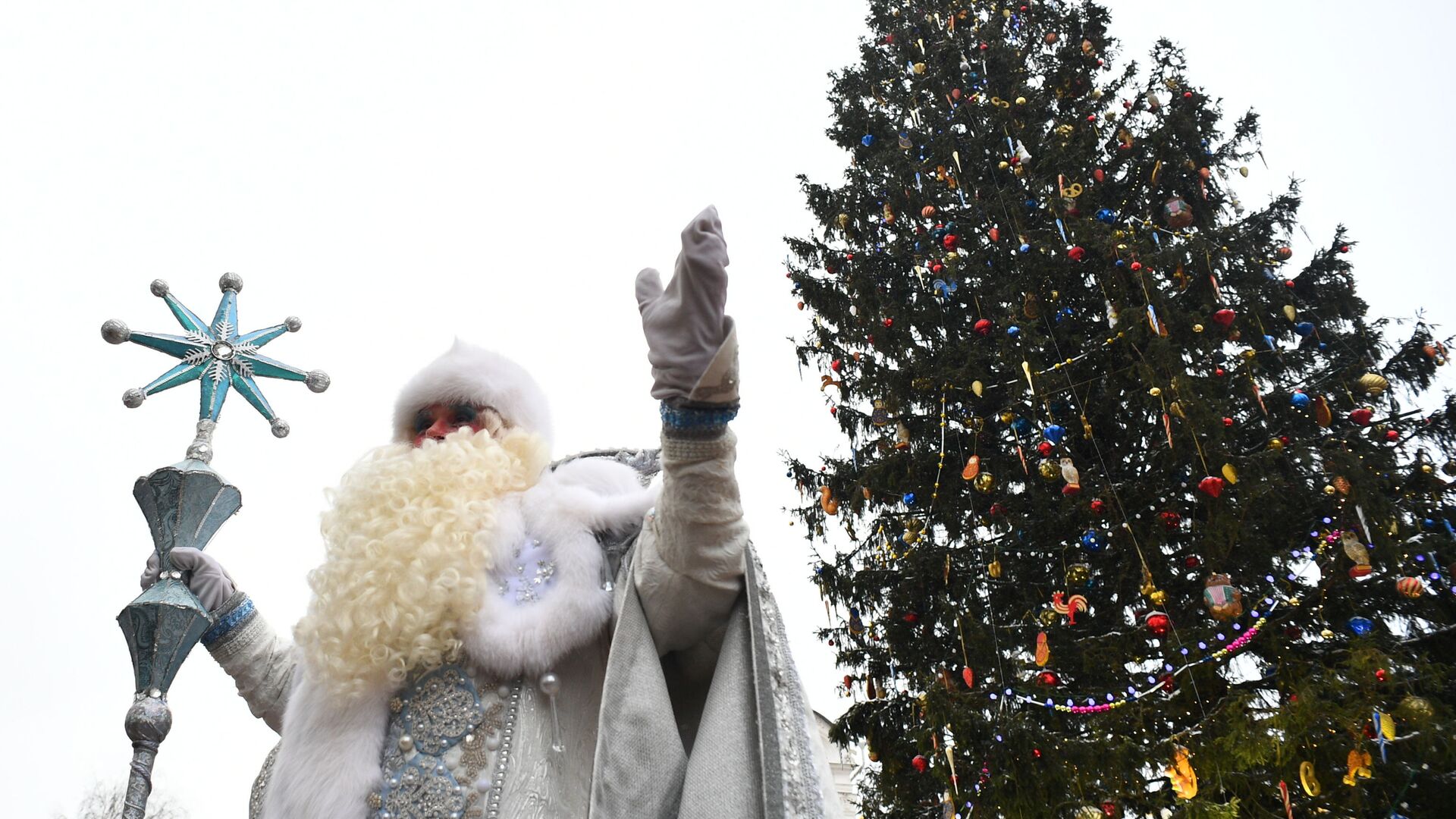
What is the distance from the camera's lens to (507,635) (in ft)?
5.63

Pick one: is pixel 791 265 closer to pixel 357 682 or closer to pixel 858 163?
pixel 858 163

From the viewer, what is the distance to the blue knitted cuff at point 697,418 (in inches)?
59.2

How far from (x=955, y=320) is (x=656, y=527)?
5377mm

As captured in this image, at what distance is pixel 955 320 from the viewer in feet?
21.5

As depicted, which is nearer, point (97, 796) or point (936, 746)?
point (936, 746)

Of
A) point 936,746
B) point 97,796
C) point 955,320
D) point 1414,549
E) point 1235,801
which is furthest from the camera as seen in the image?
point 97,796

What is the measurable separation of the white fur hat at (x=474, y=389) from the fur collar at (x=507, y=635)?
45cm

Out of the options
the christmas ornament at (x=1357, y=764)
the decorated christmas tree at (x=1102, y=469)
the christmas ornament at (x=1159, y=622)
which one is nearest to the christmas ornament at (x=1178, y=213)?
the decorated christmas tree at (x=1102, y=469)

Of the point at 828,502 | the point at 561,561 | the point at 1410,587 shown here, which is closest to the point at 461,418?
the point at 561,561

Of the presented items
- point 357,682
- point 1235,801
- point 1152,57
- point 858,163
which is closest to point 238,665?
point 357,682

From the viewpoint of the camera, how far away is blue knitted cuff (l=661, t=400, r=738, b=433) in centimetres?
150

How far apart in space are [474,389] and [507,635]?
92cm

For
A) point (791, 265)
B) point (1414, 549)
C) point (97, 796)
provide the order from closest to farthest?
1. point (1414, 549)
2. point (791, 265)
3. point (97, 796)

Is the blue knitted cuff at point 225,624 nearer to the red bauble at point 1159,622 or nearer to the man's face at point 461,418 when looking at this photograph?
the man's face at point 461,418
